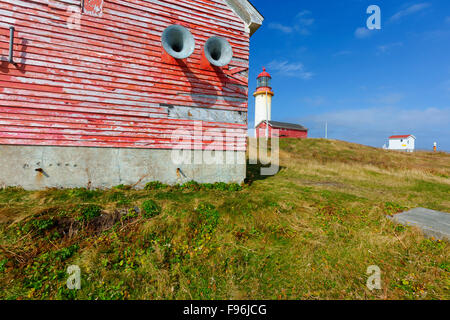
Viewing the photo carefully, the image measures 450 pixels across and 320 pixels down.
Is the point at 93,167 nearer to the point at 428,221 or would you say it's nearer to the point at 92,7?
the point at 92,7

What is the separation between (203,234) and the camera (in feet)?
14.7

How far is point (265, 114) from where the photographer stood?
36.4 meters

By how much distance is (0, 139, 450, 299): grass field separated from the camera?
3141 millimetres

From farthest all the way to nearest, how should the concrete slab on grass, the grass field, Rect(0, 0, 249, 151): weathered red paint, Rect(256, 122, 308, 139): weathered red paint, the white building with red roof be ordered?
the white building with red roof
Rect(256, 122, 308, 139): weathered red paint
Rect(0, 0, 249, 151): weathered red paint
the concrete slab on grass
the grass field

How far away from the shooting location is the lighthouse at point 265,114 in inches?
1408

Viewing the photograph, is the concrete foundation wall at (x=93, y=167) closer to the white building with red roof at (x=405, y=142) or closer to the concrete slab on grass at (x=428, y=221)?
the concrete slab on grass at (x=428, y=221)

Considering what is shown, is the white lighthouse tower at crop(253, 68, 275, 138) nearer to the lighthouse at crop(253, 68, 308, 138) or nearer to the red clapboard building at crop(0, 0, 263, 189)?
the lighthouse at crop(253, 68, 308, 138)

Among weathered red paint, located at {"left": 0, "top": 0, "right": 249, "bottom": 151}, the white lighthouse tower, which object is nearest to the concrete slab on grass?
weathered red paint, located at {"left": 0, "top": 0, "right": 249, "bottom": 151}

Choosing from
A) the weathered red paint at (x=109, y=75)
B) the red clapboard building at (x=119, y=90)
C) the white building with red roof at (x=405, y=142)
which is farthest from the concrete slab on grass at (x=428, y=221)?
the white building with red roof at (x=405, y=142)

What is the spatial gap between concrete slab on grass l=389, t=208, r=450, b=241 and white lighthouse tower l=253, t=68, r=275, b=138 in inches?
1229

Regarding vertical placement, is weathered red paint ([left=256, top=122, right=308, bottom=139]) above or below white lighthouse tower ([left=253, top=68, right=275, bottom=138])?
below

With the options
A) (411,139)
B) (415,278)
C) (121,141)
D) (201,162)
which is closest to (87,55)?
(121,141)
